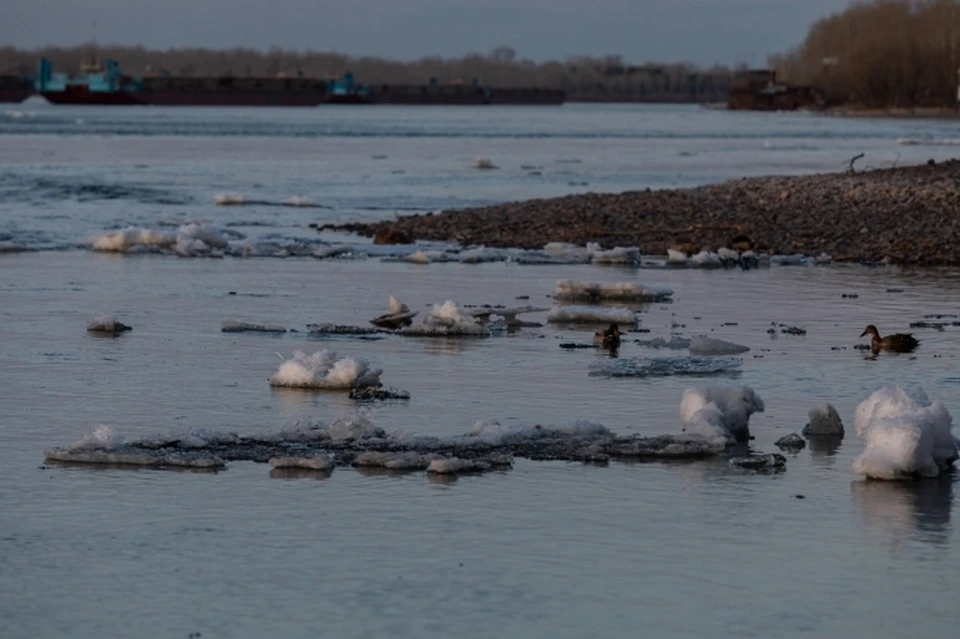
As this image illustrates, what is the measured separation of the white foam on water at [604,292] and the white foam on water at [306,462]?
745 cm

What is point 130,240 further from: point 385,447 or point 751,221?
point 385,447

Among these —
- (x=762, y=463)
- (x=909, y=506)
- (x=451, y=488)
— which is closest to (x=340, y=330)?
(x=762, y=463)

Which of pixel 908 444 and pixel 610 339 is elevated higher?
pixel 908 444

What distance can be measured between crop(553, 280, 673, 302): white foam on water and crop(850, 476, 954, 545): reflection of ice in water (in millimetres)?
7610

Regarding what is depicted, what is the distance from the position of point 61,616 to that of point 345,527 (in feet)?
4.88

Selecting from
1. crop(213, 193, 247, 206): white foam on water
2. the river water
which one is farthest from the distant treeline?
the river water

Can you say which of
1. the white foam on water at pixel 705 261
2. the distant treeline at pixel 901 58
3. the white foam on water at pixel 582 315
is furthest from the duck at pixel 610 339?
the distant treeline at pixel 901 58

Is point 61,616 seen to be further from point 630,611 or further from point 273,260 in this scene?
point 273,260

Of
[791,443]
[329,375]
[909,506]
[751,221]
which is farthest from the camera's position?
[751,221]

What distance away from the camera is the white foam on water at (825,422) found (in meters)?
9.23

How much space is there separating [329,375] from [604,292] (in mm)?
5652

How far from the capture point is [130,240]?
845 inches

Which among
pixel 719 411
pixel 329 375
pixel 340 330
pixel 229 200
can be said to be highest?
pixel 719 411

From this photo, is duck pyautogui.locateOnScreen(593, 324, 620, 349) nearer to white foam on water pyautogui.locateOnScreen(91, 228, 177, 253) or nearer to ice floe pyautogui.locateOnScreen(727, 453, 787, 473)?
ice floe pyautogui.locateOnScreen(727, 453, 787, 473)
